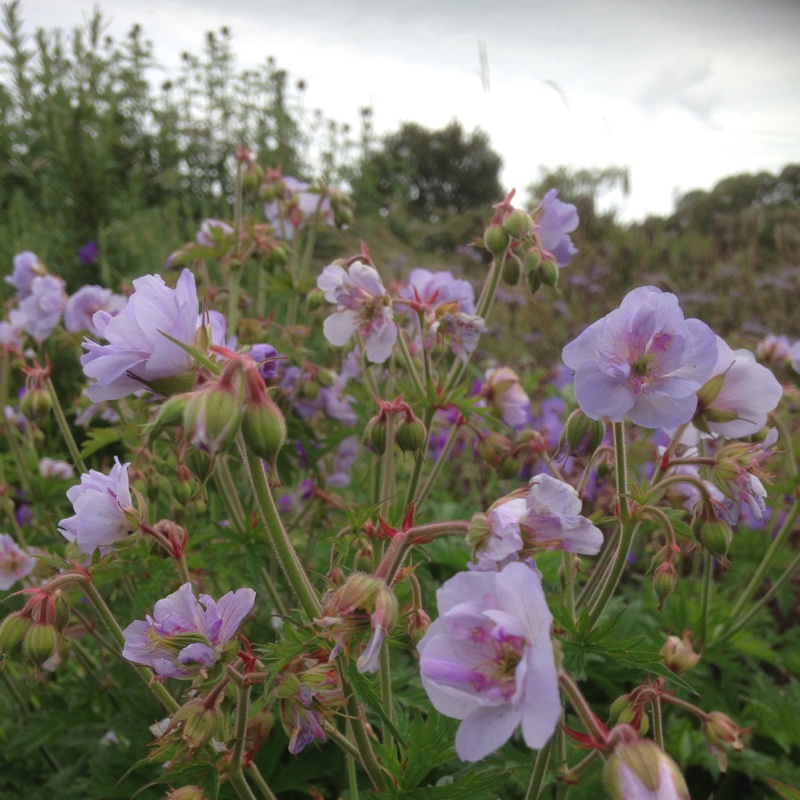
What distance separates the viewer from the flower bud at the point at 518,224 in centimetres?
147

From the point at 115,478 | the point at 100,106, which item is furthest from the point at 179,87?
the point at 115,478

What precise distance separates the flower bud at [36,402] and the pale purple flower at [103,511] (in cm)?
93

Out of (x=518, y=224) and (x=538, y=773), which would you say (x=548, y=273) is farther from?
(x=538, y=773)

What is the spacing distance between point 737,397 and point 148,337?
0.94m

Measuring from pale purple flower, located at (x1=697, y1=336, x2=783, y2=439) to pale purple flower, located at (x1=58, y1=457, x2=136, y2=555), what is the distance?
0.95m

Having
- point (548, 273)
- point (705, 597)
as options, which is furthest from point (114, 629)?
point (705, 597)

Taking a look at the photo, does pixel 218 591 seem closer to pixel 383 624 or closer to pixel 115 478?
pixel 115 478

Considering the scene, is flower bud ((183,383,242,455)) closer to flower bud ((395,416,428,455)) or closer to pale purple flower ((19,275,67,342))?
flower bud ((395,416,428,455))

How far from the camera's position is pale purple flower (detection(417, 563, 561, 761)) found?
25.5 inches

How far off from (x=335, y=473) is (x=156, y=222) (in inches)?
124

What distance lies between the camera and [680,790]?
68cm

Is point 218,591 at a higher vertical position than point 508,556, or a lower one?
lower

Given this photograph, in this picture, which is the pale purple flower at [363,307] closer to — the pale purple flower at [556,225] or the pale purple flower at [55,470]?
the pale purple flower at [556,225]

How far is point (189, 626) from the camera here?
954 mm
